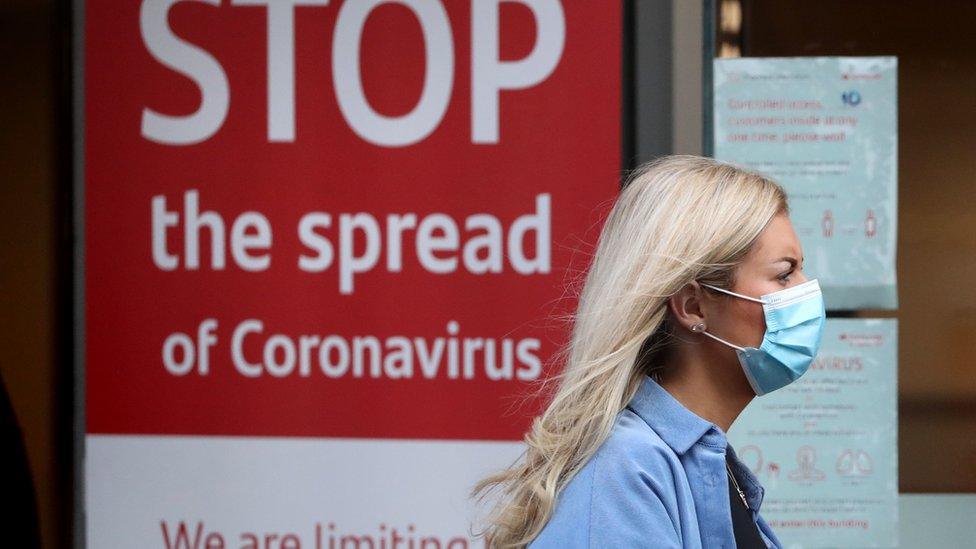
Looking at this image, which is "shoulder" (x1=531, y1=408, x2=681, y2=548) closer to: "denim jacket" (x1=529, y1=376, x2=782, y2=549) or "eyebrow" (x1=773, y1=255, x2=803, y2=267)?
"denim jacket" (x1=529, y1=376, x2=782, y2=549)

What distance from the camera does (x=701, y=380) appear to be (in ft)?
6.56

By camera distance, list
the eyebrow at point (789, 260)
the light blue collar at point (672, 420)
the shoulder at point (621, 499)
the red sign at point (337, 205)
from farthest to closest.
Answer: the red sign at point (337, 205) < the eyebrow at point (789, 260) < the light blue collar at point (672, 420) < the shoulder at point (621, 499)

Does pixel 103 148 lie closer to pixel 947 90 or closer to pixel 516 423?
pixel 516 423

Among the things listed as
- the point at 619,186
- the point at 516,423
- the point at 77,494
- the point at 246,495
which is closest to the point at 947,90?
the point at 619,186

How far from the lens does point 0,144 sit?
409 centimetres

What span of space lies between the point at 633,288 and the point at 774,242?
0.87 ft

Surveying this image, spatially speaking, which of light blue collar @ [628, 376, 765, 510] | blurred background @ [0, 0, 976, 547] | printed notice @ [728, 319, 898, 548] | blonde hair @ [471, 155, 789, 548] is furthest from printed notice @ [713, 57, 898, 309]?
light blue collar @ [628, 376, 765, 510]

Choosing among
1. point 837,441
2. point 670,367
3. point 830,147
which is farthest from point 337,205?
point 670,367

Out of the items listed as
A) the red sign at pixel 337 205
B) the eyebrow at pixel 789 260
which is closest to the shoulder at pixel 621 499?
the eyebrow at pixel 789 260

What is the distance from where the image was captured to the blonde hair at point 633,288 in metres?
1.87

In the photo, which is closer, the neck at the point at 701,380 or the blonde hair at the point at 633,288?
the blonde hair at the point at 633,288

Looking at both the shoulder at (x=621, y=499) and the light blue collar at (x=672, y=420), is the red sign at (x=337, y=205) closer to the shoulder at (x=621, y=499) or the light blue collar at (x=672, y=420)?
the light blue collar at (x=672, y=420)

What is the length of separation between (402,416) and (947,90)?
1.99 m

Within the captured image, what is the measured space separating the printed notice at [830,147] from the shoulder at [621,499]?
2.11 metres
